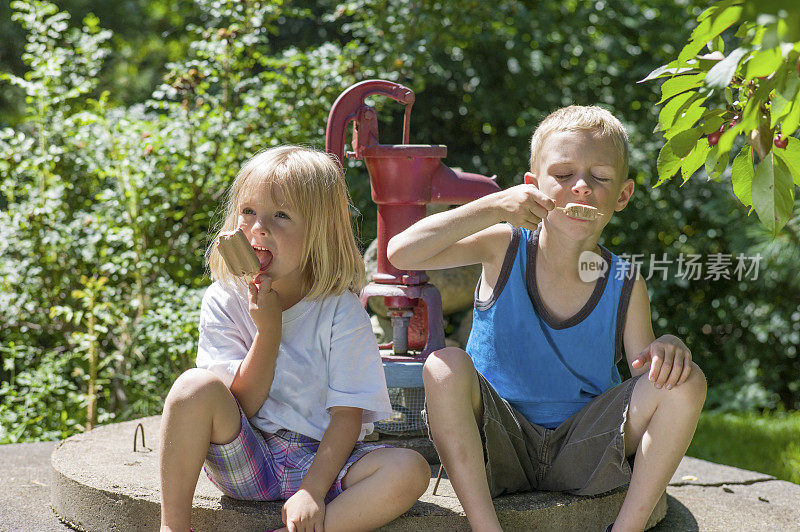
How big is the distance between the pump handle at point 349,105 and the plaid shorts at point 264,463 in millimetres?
878

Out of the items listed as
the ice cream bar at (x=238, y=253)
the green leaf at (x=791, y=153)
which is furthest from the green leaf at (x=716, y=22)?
the ice cream bar at (x=238, y=253)

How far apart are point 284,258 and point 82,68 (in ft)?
8.00

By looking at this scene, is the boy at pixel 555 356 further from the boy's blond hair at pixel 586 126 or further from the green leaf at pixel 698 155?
the green leaf at pixel 698 155

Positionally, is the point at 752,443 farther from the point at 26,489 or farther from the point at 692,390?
the point at 26,489

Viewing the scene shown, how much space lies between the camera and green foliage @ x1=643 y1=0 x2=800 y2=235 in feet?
3.34

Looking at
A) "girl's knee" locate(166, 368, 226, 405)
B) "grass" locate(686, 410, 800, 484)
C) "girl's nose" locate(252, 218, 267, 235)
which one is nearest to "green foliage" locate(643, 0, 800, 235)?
"girl's nose" locate(252, 218, 267, 235)

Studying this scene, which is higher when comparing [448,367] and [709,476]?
[448,367]

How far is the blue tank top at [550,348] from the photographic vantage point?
2.11 metres

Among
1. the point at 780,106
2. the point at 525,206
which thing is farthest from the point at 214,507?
the point at 780,106

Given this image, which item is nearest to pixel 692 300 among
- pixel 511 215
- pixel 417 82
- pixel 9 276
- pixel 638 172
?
A: pixel 638 172

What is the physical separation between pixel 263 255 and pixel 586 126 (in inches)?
33.7

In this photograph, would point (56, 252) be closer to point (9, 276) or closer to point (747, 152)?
point (9, 276)

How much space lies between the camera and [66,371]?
12.2 ft

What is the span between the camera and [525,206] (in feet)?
6.15
